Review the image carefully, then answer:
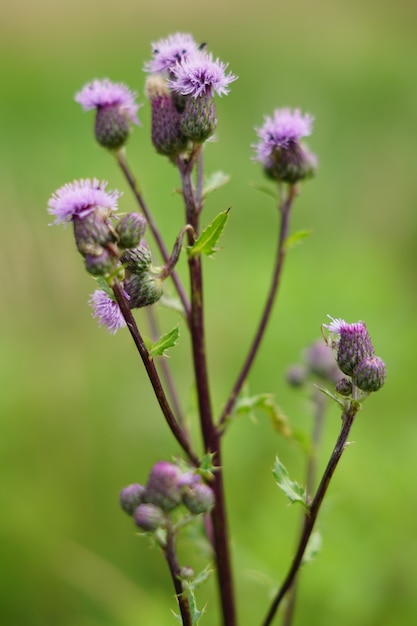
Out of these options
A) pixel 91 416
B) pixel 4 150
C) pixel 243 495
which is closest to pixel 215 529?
pixel 243 495

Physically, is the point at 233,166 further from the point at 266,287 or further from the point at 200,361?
the point at 200,361

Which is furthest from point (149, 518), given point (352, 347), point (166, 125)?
point (166, 125)

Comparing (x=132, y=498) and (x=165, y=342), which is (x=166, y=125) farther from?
(x=132, y=498)

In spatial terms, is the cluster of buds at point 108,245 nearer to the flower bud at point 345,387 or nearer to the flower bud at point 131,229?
the flower bud at point 131,229

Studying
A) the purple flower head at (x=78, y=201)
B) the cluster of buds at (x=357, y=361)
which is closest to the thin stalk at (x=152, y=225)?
the purple flower head at (x=78, y=201)

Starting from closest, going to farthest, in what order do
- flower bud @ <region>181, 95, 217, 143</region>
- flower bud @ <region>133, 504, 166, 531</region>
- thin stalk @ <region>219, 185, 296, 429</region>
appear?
flower bud @ <region>133, 504, 166, 531</region>, flower bud @ <region>181, 95, 217, 143</region>, thin stalk @ <region>219, 185, 296, 429</region>

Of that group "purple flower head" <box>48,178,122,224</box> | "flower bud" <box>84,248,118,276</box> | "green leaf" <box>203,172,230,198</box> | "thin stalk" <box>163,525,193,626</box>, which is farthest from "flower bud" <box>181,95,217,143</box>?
"thin stalk" <box>163,525,193,626</box>

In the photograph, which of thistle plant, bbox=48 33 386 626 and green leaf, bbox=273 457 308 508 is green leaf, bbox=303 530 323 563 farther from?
green leaf, bbox=273 457 308 508
